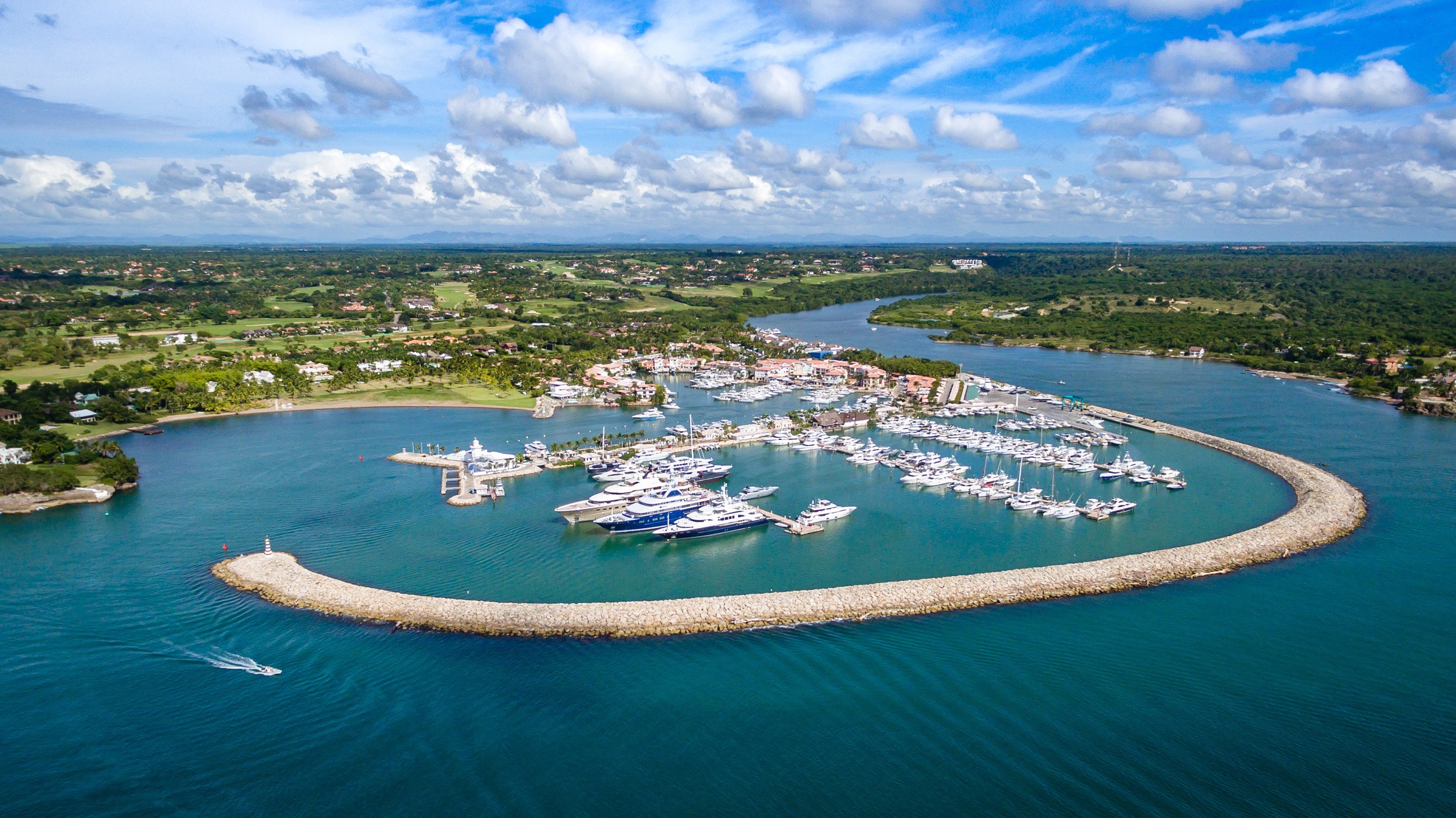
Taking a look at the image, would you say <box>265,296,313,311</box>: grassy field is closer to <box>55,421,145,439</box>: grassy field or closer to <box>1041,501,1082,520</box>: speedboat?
<box>55,421,145,439</box>: grassy field

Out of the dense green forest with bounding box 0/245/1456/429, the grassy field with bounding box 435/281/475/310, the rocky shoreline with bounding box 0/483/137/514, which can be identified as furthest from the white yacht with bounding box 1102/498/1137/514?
the grassy field with bounding box 435/281/475/310

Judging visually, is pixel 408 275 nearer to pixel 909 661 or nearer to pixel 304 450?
pixel 304 450

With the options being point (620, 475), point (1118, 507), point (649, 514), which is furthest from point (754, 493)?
point (1118, 507)

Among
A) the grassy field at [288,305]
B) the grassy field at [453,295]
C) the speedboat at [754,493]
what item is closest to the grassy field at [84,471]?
the speedboat at [754,493]

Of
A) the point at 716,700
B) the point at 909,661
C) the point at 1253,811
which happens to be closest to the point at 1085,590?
the point at 909,661

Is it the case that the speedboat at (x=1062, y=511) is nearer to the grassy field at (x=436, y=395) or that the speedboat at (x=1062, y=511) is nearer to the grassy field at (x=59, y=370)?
the grassy field at (x=436, y=395)

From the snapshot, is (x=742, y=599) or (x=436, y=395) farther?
(x=436, y=395)

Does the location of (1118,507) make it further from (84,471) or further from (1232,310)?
(1232,310)
